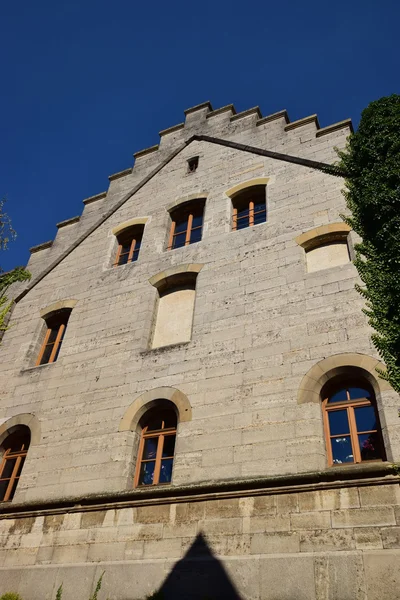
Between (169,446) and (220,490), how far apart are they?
1.80 m

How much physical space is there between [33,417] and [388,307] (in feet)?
26.5

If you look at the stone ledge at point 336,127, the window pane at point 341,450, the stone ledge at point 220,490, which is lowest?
the stone ledge at point 220,490

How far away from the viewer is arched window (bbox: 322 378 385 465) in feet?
26.0

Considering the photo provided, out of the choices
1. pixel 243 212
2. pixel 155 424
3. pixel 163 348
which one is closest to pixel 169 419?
pixel 155 424

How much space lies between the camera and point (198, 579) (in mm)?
7488

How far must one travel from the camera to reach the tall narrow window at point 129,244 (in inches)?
569

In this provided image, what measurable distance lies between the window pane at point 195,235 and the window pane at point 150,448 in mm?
5608

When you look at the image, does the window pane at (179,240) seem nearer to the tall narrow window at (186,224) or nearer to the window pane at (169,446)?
the tall narrow window at (186,224)

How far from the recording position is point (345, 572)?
661 cm

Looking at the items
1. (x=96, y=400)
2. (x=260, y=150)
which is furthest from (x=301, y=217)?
(x=96, y=400)

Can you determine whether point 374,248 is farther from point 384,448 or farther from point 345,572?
point 345,572

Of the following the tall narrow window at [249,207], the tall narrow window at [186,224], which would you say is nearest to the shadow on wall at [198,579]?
the tall narrow window at [249,207]

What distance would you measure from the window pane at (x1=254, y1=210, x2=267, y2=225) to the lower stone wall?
6.92 m

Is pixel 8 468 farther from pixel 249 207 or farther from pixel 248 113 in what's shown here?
pixel 248 113
